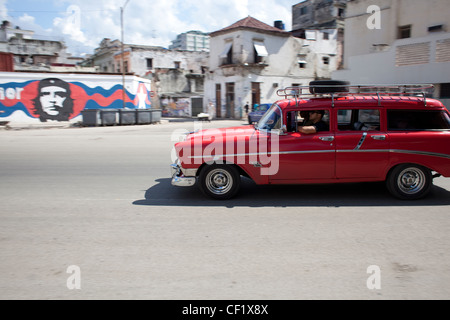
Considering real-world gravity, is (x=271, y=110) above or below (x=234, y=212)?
above

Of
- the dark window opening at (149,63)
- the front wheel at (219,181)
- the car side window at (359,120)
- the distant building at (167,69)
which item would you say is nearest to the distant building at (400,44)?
the car side window at (359,120)

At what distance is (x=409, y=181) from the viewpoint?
6125mm

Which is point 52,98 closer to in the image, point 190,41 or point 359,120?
point 359,120

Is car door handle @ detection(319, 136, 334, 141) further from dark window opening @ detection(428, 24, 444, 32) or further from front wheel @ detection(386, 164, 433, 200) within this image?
A: dark window opening @ detection(428, 24, 444, 32)

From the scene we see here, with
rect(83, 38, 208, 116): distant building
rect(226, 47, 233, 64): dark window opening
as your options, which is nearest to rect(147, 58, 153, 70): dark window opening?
rect(83, 38, 208, 116): distant building

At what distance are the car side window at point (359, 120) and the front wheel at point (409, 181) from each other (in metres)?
0.81

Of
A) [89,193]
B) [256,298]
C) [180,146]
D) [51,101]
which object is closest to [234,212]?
[180,146]

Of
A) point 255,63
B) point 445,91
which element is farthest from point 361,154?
point 255,63

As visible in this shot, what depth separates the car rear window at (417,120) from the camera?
6129 mm

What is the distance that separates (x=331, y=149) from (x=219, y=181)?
76.2 inches

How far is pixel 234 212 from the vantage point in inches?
219
